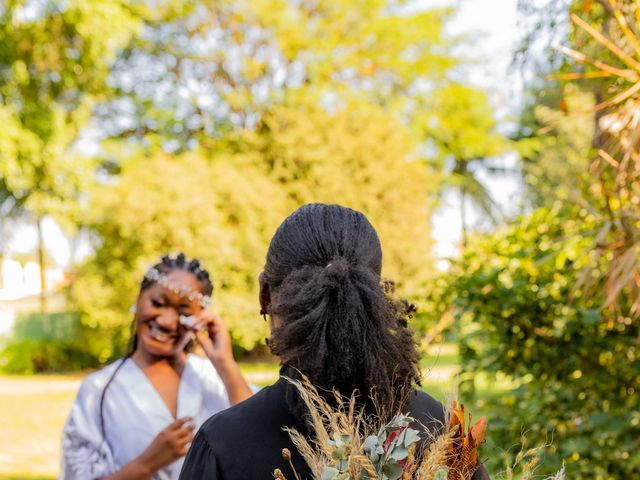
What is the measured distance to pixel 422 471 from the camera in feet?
4.17

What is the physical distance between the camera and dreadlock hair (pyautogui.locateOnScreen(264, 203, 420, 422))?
4.58 ft

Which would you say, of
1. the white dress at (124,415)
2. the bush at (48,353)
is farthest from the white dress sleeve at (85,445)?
the bush at (48,353)

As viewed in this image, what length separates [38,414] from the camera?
12133mm

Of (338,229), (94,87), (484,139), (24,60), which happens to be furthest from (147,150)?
(338,229)

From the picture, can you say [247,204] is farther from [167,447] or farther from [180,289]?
[167,447]

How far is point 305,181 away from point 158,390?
14991 mm

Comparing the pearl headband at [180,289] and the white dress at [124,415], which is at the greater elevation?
the pearl headband at [180,289]

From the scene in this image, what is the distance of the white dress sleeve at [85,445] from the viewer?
8.34ft

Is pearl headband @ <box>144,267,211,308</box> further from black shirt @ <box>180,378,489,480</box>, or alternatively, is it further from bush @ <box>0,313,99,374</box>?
bush @ <box>0,313,99,374</box>

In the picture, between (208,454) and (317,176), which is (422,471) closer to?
(208,454)

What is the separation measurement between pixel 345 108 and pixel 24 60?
24.0 feet

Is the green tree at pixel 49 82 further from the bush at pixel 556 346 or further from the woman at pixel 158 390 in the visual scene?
the woman at pixel 158 390

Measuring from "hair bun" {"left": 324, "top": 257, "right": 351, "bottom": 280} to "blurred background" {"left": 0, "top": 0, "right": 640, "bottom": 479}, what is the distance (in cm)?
220

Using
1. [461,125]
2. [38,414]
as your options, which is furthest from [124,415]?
[461,125]
